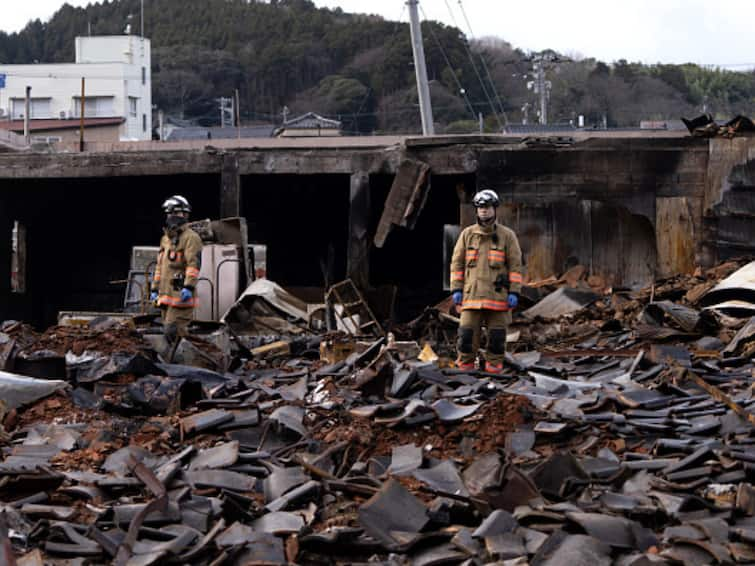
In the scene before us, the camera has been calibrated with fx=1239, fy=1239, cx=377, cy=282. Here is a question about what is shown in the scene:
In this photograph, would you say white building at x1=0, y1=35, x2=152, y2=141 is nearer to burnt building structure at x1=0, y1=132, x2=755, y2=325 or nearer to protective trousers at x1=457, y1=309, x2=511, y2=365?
burnt building structure at x1=0, y1=132, x2=755, y2=325

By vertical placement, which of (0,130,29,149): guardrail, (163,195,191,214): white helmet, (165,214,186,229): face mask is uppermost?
(0,130,29,149): guardrail

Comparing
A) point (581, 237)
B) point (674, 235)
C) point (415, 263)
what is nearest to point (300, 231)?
point (415, 263)

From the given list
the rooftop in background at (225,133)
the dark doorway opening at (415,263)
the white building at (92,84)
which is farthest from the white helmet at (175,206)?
the white building at (92,84)

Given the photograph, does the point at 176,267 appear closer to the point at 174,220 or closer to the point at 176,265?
the point at 176,265

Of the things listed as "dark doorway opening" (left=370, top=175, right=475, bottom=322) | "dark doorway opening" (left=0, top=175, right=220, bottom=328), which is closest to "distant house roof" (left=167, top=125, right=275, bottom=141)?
"dark doorway opening" (left=0, top=175, right=220, bottom=328)

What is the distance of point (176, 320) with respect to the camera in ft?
44.0

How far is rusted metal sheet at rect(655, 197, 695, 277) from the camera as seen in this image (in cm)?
1733

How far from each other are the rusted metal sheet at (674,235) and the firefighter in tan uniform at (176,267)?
7.21 metres

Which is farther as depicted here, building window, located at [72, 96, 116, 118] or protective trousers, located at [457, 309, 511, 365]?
building window, located at [72, 96, 116, 118]

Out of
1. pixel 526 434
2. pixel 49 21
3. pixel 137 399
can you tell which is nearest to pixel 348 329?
pixel 137 399

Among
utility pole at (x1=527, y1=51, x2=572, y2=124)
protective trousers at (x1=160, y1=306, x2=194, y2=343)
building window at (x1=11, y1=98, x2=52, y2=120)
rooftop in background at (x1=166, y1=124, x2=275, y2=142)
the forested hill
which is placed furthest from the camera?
building window at (x1=11, y1=98, x2=52, y2=120)

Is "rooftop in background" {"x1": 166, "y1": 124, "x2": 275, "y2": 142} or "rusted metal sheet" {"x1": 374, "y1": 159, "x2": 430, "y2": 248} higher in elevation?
"rooftop in background" {"x1": 166, "y1": 124, "x2": 275, "y2": 142}

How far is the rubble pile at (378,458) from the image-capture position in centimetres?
645

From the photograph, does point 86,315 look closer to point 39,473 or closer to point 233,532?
point 39,473
